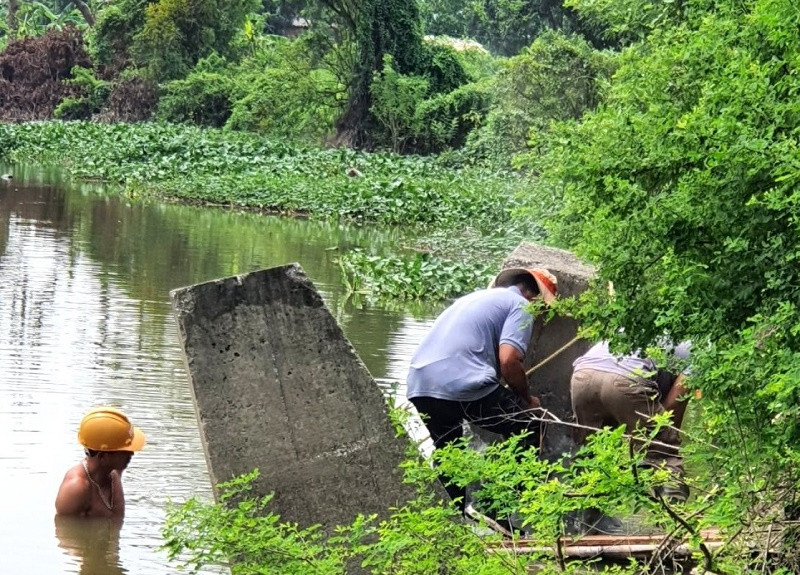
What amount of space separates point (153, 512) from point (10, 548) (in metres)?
0.82

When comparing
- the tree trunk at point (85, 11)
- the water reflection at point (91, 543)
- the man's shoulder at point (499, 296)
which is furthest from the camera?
the tree trunk at point (85, 11)

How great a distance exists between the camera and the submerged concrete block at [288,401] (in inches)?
217

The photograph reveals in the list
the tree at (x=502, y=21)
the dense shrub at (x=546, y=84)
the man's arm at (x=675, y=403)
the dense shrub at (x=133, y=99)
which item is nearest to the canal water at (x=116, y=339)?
the man's arm at (x=675, y=403)

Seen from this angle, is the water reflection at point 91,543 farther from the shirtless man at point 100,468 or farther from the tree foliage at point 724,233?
the tree foliage at point 724,233

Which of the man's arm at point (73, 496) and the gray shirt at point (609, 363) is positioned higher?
the gray shirt at point (609, 363)

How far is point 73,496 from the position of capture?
6.91 m

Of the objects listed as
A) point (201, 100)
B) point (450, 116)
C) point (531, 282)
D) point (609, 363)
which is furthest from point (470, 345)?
point (201, 100)

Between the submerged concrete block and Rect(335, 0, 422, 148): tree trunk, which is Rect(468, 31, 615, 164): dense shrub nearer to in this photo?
Rect(335, 0, 422, 148): tree trunk

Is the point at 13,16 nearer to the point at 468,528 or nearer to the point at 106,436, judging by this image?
the point at 106,436

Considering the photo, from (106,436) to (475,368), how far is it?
1.80m

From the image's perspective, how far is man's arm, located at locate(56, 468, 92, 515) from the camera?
691 cm

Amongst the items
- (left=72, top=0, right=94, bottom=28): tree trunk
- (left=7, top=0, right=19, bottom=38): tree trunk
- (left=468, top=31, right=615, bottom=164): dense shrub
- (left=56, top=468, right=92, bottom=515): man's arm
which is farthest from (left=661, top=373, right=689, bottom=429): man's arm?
(left=7, top=0, right=19, bottom=38): tree trunk

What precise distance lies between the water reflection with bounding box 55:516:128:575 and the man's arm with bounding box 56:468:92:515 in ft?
0.14

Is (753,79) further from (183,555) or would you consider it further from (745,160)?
(183,555)
